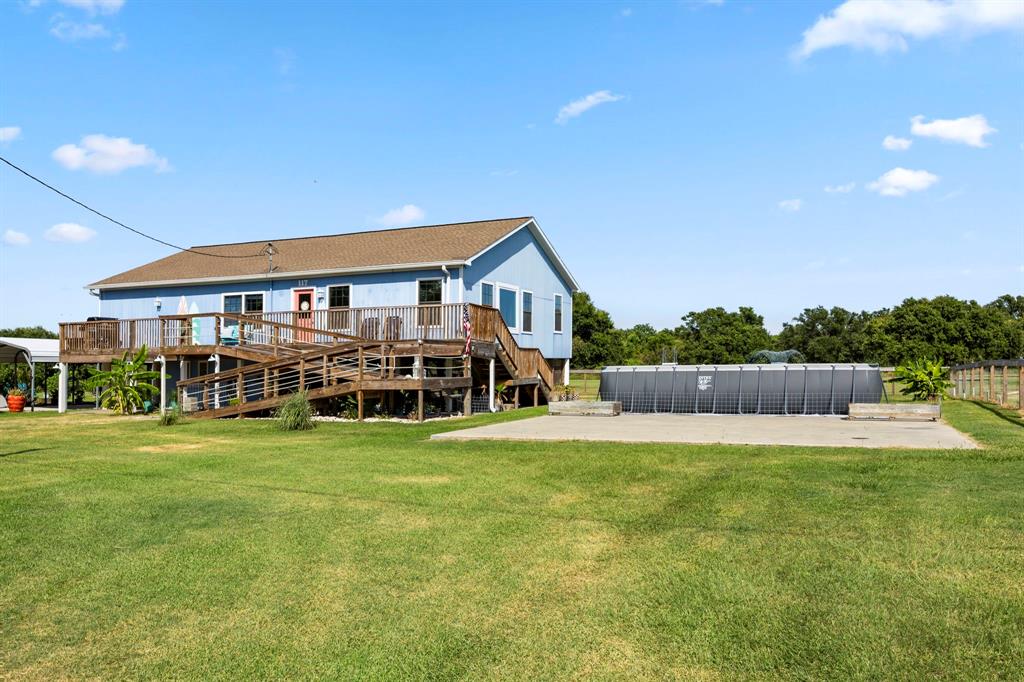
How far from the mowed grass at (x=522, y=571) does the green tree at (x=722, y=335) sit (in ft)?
198

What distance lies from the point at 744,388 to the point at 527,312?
30.9ft

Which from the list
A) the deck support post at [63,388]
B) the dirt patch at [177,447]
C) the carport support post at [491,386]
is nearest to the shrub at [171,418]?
the dirt patch at [177,447]

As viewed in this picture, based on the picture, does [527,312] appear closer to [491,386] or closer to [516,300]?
[516,300]

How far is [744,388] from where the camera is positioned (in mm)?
19766

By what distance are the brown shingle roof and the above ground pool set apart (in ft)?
20.6

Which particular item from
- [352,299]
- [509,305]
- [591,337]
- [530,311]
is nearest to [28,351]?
[352,299]

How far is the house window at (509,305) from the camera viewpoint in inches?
998

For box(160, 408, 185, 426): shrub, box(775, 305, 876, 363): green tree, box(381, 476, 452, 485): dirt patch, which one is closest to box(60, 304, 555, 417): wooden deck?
box(160, 408, 185, 426): shrub

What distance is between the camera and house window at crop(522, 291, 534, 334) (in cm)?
2683

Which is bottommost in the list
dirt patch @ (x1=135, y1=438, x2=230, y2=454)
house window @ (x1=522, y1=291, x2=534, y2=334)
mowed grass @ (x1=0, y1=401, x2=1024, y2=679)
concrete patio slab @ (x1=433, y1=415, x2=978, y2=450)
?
dirt patch @ (x1=135, y1=438, x2=230, y2=454)

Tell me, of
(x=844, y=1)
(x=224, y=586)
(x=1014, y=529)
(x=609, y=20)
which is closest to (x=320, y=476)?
(x=224, y=586)

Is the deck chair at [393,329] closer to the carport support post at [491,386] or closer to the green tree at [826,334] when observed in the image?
the carport support post at [491,386]

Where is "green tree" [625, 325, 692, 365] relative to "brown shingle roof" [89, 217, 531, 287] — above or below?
below

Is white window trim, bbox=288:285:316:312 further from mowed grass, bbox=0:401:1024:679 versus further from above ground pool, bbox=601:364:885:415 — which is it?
mowed grass, bbox=0:401:1024:679
